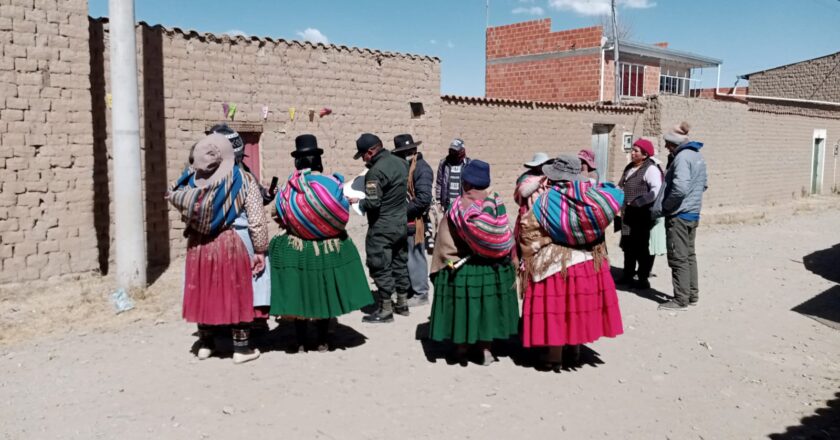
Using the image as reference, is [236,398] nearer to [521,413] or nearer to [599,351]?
[521,413]

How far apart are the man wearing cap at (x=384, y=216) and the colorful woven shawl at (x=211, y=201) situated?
1.03 metres

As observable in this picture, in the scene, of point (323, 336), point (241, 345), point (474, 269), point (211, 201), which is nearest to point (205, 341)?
point (241, 345)

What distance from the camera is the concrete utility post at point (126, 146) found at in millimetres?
6816

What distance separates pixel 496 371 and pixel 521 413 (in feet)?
2.31

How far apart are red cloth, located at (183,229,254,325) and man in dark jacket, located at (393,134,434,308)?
191 centimetres

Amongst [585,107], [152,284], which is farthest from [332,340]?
[585,107]

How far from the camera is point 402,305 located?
20.0 feet

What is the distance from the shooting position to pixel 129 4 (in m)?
6.82

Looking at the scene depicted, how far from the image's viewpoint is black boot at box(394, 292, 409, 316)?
6.09 m

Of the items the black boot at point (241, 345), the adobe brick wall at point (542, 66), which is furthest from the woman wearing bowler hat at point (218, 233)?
the adobe brick wall at point (542, 66)

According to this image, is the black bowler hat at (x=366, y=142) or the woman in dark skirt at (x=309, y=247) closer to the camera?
the woman in dark skirt at (x=309, y=247)

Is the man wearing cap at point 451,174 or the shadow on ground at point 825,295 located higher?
the man wearing cap at point 451,174

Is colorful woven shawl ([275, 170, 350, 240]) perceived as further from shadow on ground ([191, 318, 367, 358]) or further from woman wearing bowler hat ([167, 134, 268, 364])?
shadow on ground ([191, 318, 367, 358])

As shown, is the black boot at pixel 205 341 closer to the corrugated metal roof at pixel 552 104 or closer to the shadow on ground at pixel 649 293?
Answer: the shadow on ground at pixel 649 293
